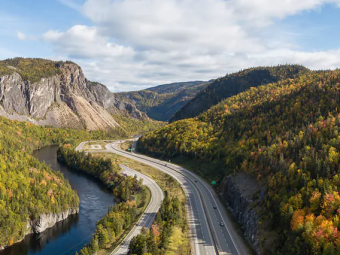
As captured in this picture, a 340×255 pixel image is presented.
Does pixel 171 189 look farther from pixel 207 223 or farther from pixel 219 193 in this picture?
pixel 207 223

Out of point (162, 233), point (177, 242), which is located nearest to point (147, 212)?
point (162, 233)

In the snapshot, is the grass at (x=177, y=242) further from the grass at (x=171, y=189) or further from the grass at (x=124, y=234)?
the grass at (x=124, y=234)

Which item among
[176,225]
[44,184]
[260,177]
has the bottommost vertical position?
[176,225]

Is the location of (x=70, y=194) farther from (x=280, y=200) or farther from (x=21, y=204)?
(x=280, y=200)

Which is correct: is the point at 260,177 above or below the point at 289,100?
below

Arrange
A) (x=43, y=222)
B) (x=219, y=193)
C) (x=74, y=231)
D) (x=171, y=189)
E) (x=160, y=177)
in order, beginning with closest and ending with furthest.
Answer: (x=43, y=222) → (x=74, y=231) → (x=219, y=193) → (x=171, y=189) → (x=160, y=177)

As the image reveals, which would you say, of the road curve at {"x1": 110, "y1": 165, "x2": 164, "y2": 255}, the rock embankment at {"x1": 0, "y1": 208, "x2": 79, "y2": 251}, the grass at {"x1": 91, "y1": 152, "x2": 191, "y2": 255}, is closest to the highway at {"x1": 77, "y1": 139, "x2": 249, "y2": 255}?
the grass at {"x1": 91, "y1": 152, "x2": 191, "y2": 255}

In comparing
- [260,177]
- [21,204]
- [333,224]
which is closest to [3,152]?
[21,204]
